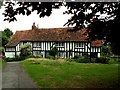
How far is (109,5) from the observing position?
41.0ft

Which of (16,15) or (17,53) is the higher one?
(16,15)

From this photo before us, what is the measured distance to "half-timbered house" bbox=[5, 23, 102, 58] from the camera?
183 ft

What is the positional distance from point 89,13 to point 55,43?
44.5 m

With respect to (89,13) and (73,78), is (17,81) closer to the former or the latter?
(73,78)

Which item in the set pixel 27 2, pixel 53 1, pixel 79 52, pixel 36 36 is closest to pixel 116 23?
pixel 53 1

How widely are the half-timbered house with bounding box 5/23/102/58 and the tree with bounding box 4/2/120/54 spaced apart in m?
40.1

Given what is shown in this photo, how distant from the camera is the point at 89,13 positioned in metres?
12.8

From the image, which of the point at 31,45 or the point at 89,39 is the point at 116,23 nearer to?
the point at 89,39

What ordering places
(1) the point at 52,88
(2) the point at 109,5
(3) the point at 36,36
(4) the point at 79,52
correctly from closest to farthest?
1. (2) the point at 109,5
2. (1) the point at 52,88
3. (4) the point at 79,52
4. (3) the point at 36,36

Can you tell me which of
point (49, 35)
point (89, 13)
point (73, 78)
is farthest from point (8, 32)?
point (89, 13)

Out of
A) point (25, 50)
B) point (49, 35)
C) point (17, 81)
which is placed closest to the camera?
point (17, 81)

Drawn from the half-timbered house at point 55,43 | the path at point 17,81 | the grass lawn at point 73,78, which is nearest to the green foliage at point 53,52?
the half-timbered house at point 55,43

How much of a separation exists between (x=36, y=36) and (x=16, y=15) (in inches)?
1895

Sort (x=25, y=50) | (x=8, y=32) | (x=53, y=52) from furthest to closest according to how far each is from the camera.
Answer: (x=8, y=32), (x=25, y=50), (x=53, y=52)
